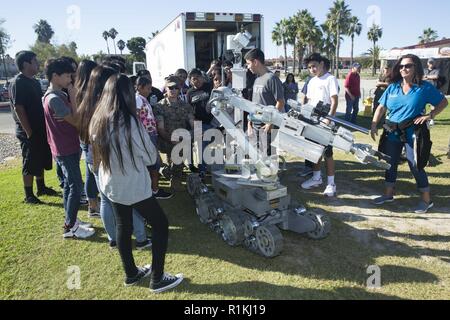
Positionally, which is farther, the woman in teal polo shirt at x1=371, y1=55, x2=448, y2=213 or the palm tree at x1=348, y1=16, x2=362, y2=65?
the palm tree at x1=348, y1=16, x2=362, y2=65

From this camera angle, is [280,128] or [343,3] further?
[343,3]

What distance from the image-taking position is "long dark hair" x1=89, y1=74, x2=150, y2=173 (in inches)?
105

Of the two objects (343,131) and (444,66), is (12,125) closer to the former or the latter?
(343,131)

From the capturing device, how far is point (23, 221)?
15.9ft

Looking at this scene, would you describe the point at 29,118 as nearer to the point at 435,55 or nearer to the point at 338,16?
the point at 435,55

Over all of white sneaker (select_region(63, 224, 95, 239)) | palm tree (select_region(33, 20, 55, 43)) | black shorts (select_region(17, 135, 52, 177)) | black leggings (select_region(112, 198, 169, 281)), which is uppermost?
palm tree (select_region(33, 20, 55, 43))

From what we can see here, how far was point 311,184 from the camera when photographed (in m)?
5.98

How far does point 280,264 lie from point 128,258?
1613 millimetres

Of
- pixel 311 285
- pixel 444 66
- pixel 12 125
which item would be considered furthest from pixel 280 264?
pixel 444 66

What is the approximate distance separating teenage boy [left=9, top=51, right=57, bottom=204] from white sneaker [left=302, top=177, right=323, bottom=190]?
4.36m

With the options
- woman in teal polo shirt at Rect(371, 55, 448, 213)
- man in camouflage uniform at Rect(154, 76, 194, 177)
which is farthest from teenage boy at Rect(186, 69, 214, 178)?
woman in teal polo shirt at Rect(371, 55, 448, 213)

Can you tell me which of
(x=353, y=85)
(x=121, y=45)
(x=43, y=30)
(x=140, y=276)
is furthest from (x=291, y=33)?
(x=43, y=30)

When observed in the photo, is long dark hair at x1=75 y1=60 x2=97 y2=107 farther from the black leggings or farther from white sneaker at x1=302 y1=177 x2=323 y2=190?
white sneaker at x1=302 y1=177 x2=323 y2=190

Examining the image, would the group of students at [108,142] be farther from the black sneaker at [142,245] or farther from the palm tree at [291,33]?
the palm tree at [291,33]
